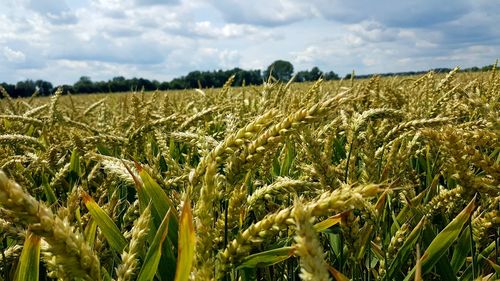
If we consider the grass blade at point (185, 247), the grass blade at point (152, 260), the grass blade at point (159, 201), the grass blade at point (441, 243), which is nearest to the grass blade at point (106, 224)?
the grass blade at point (159, 201)

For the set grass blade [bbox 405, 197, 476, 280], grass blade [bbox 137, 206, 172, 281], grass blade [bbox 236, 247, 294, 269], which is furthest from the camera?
grass blade [bbox 405, 197, 476, 280]

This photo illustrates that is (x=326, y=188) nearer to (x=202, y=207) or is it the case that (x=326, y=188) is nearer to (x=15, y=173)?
(x=202, y=207)

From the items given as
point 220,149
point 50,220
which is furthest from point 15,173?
point 50,220

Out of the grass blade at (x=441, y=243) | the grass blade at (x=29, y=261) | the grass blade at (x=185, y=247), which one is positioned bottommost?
the grass blade at (x=441, y=243)

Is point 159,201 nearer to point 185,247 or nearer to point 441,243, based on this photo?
point 185,247

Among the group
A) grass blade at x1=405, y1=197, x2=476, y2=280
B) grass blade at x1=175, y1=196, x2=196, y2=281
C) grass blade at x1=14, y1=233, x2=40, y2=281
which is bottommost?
grass blade at x1=405, y1=197, x2=476, y2=280

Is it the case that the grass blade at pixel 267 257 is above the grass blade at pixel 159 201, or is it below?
below

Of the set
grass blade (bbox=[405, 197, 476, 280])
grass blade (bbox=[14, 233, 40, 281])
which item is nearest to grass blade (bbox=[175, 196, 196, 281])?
grass blade (bbox=[14, 233, 40, 281])

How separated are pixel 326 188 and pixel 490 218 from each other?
0.47 meters

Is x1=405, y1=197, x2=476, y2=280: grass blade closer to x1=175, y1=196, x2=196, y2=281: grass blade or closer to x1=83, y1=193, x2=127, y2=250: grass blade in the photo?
x1=175, y1=196, x2=196, y2=281: grass blade

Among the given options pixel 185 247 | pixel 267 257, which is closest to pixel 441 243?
pixel 267 257

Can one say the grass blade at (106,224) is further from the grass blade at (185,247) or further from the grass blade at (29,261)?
the grass blade at (185,247)

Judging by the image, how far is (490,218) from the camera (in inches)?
48.1

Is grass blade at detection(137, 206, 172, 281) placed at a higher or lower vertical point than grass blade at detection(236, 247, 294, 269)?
higher
